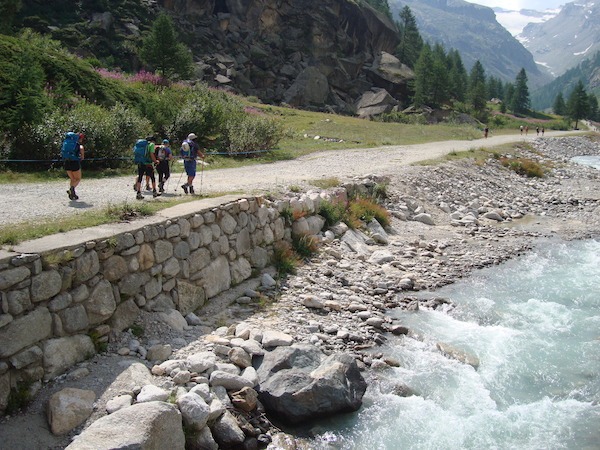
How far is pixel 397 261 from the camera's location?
14633 mm

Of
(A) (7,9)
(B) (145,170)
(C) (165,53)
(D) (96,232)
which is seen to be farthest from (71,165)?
(C) (165,53)

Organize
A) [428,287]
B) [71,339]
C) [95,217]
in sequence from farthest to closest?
[428,287] → [95,217] → [71,339]

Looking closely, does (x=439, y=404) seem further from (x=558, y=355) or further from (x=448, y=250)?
(x=448, y=250)

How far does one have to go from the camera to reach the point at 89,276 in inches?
308

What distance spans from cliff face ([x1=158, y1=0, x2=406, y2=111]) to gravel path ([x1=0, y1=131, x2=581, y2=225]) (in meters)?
44.3

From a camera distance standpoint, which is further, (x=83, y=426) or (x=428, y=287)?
(x=428, y=287)

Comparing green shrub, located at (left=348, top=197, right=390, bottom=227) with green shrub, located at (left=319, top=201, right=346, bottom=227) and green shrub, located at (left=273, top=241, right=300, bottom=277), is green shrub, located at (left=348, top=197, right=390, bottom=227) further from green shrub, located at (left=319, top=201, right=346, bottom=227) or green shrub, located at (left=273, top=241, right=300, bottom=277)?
green shrub, located at (left=273, top=241, right=300, bottom=277)

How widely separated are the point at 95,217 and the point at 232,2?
79797mm

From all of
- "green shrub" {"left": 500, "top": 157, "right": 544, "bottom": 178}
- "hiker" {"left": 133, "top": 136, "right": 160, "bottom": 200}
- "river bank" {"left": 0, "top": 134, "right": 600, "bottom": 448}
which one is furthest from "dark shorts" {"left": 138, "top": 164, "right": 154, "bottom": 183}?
"green shrub" {"left": 500, "top": 157, "right": 544, "bottom": 178}

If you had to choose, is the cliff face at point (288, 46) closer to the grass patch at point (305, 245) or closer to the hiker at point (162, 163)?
the hiker at point (162, 163)

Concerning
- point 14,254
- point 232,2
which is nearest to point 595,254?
point 14,254

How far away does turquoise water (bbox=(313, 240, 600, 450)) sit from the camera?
759 cm

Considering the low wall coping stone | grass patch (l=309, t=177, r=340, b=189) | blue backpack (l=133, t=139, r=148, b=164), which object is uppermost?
blue backpack (l=133, t=139, r=148, b=164)

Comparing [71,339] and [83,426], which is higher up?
[71,339]
